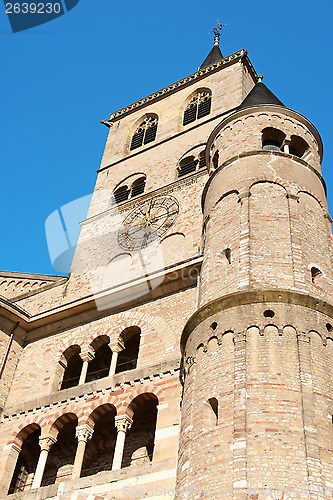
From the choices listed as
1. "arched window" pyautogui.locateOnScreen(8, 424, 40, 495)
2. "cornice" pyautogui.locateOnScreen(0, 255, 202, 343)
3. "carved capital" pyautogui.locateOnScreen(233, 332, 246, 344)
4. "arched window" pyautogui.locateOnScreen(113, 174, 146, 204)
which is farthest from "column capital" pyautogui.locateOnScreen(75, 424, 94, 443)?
"arched window" pyautogui.locateOnScreen(113, 174, 146, 204)

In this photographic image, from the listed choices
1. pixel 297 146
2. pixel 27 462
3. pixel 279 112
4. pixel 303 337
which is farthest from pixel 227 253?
pixel 27 462

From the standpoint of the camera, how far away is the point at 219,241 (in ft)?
57.2

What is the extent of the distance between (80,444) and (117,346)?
3457mm

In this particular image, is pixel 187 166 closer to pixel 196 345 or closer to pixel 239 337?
pixel 196 345

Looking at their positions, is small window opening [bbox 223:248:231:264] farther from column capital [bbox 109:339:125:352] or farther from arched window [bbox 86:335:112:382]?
arched window [bbox 86:335:112:382]

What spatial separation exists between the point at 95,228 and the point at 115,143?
8.78m

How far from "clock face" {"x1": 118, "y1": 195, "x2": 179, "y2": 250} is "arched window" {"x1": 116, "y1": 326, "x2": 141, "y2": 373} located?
5.57m

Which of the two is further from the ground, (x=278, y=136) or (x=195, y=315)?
(x=278, y=136)

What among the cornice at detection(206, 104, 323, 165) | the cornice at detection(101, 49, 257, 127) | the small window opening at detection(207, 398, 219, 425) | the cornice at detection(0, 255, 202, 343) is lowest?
the small window opening at detection(207, 398, 219, 425)

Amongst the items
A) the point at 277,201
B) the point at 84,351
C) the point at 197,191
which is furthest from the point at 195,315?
the point at 197,191

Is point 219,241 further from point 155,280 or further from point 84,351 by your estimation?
point 84,351

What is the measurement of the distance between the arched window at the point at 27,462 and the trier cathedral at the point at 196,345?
0.14 feet

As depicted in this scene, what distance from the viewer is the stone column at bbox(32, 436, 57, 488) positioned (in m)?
16.6

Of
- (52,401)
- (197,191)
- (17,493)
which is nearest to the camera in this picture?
(17,493)
